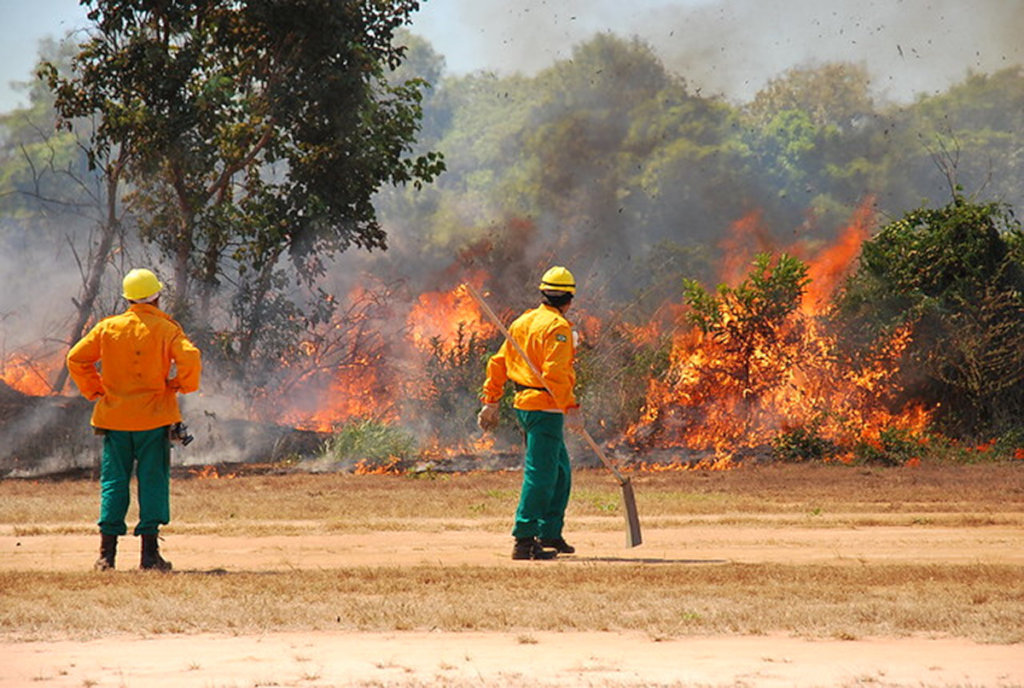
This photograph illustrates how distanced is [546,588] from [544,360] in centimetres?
220

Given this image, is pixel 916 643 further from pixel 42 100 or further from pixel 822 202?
pixel 42 100

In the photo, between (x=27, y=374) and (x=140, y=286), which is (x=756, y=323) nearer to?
(x=27, y=374)

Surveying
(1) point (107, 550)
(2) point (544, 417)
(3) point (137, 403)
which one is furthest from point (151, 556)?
(2) point (544, 417)

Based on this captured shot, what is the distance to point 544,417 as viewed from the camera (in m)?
11.3

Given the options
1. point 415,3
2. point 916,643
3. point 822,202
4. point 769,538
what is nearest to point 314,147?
point 415,3

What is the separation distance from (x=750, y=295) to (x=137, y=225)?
9.73 m

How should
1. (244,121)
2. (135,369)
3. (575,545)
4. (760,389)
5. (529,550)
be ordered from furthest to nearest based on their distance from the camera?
(244,121)
(760,389)
(575,545)
(529,550)
(135,369)

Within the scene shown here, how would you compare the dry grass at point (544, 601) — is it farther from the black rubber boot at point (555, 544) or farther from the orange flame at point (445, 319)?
the orange flame at point (445, 319)

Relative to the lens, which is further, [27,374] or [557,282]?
[27,374]

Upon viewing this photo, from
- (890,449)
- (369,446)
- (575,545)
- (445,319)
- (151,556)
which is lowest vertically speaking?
(575,545)

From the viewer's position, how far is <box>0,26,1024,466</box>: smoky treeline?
26.8 m

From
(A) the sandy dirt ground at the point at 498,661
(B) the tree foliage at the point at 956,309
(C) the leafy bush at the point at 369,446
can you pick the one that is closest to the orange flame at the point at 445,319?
(C) the leafy bush at the point at 369,446

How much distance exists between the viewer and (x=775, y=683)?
6.57 metres

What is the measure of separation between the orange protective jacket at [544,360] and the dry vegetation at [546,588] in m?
1.08
